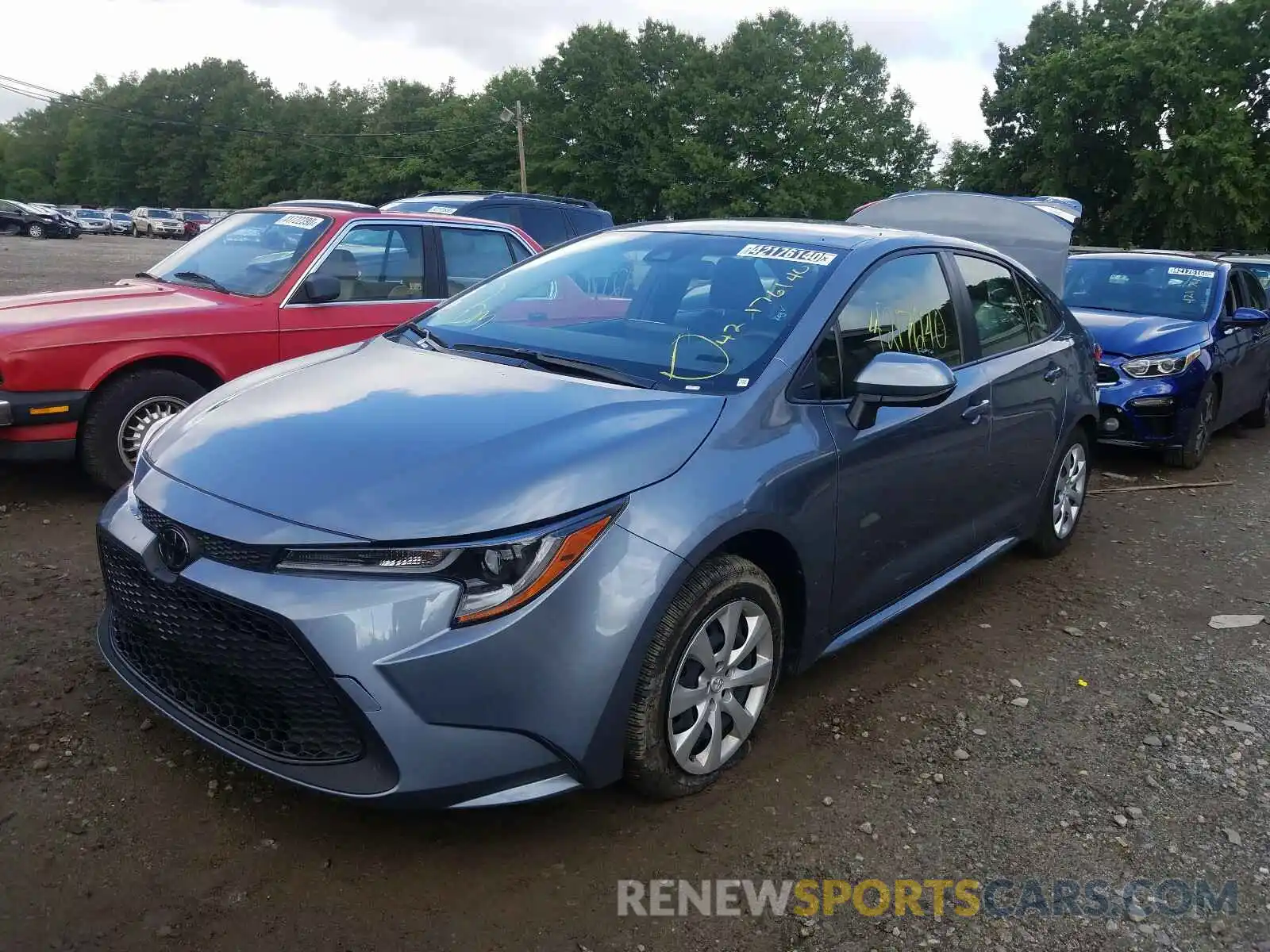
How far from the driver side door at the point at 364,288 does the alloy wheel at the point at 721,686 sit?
360 centimetres

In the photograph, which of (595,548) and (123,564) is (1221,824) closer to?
(595,548)

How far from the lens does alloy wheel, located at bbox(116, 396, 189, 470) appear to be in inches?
212

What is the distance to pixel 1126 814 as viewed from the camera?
309cm

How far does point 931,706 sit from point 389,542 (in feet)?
7.40

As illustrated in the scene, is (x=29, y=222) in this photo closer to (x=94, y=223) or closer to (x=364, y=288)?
(x=94, y=223)

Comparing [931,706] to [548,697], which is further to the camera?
[931,706]

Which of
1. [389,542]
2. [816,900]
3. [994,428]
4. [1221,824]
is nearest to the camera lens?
[389,542]

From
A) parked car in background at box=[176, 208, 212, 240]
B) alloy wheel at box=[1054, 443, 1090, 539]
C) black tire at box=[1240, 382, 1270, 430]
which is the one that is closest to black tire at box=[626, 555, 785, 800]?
alloy wheel at box=[1054, 443, 1090, 539]

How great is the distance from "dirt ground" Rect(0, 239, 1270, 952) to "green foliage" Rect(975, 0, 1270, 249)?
121ft

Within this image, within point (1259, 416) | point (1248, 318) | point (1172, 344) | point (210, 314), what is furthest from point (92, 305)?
point (1259, 416)

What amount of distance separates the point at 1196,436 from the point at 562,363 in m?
6.37

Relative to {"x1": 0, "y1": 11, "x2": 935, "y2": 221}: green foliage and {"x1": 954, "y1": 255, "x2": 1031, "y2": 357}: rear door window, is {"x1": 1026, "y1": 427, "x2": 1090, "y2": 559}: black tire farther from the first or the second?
{"x1": 0, "y1": 11, "x2": 935, "y2": 221}: green foliage

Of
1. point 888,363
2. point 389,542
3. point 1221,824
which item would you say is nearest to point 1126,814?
point 1221,824

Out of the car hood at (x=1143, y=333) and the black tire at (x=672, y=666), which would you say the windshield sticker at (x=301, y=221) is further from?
the car hood at (x=1143, y=333)
